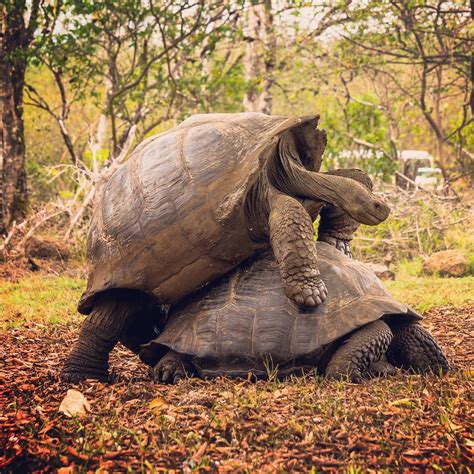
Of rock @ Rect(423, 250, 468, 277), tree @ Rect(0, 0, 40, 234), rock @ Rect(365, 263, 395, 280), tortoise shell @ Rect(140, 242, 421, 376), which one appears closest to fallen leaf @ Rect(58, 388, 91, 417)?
tortoise shell @ Rect(140, 242, 421, 376)

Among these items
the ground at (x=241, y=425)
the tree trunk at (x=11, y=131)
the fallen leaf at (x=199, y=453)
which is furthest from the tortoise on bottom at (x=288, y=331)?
the tree trunk at (x=11, y=131)

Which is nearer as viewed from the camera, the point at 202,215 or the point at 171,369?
the point at 202,215

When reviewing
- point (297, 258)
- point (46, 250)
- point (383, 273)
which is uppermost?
point (297, 258)

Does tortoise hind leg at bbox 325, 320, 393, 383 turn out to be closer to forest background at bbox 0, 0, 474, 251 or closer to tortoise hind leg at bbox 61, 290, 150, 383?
tortoise hind leg at bbox 61, 290, 150, 383

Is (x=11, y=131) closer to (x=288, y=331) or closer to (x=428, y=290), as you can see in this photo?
(x=428, y=290)

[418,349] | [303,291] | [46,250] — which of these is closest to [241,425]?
[303,291]

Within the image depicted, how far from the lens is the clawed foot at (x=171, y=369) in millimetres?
3754

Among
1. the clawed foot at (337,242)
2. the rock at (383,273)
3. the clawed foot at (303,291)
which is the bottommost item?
the rock at (383,273)

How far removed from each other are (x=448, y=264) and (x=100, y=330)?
607cm

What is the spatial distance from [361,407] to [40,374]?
2062 mm

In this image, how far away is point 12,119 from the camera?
1005 cm

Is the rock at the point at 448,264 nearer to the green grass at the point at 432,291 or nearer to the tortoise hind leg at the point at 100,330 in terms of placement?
the green grass at the point at 432,291

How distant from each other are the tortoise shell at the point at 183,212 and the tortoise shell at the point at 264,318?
0.14 meters

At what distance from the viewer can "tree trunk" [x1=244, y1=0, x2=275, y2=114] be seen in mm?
13273
